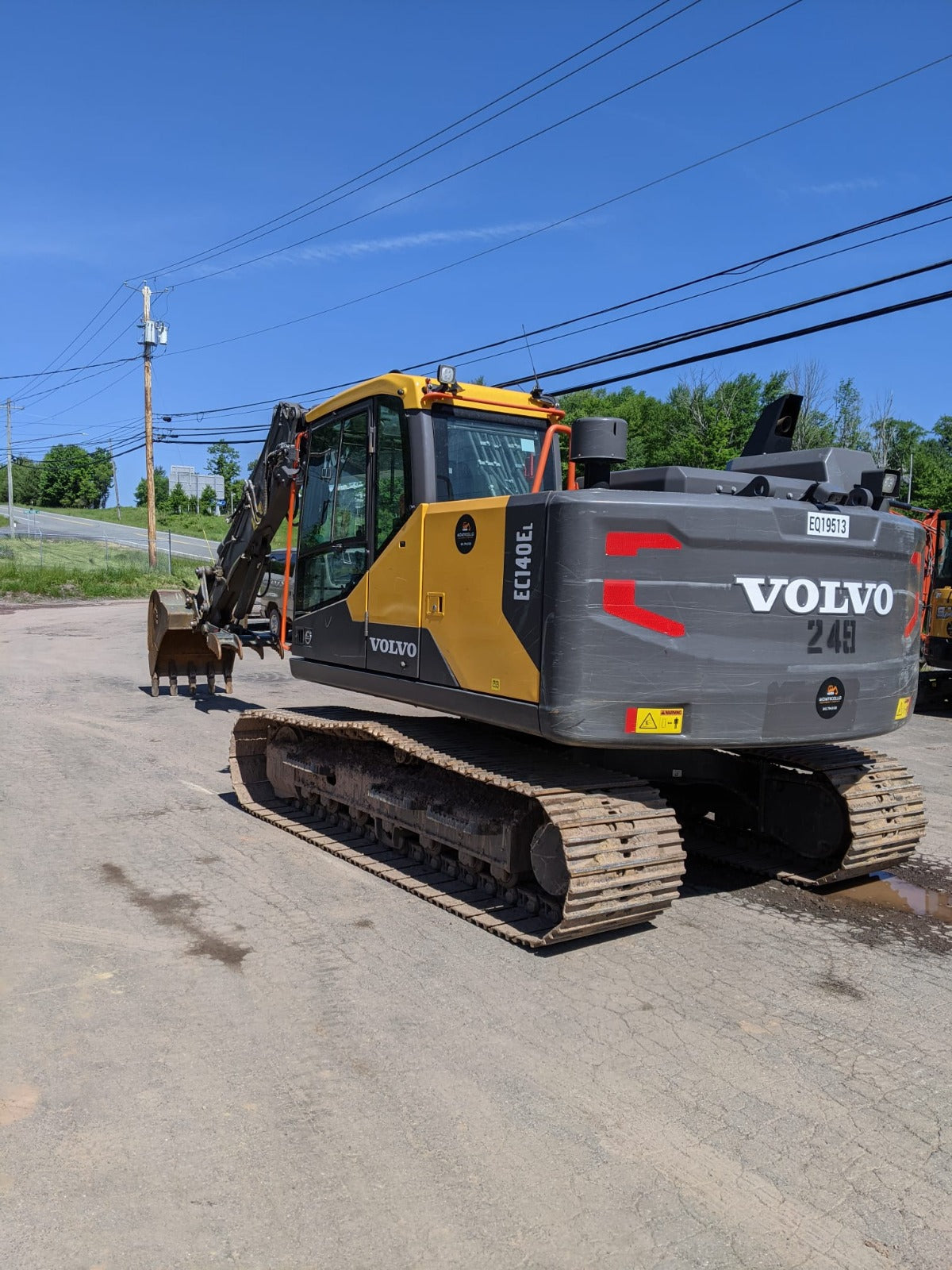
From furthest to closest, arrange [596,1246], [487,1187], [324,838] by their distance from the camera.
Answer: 1. [324,838]
2. [487,1187]
3. [596,1246]

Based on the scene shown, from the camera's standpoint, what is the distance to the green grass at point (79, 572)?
34.2 meters

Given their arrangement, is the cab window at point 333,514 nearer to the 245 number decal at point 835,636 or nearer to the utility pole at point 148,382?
the 245 number decal at point 835,636

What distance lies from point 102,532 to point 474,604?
2665 inches

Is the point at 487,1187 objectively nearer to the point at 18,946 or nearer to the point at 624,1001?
the point at 624,1001

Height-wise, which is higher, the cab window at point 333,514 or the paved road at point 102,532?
the cab window at point 333,514

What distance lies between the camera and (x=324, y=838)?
693cm

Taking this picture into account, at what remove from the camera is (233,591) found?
10945 millimetres

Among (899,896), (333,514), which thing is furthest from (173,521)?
(899,896)

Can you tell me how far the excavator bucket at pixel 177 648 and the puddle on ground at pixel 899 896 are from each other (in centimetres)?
878

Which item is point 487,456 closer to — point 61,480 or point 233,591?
point 233,591

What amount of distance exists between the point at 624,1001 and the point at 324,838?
2957 mm

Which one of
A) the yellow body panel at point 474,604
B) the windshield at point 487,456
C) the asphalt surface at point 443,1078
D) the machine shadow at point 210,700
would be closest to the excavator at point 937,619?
the asphalt surface at point 443,1078

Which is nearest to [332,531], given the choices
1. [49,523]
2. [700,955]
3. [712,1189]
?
[700,955]

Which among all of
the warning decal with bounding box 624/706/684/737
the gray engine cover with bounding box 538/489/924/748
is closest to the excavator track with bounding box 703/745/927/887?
the gray engine cover with bounding box 538/489/924/748
